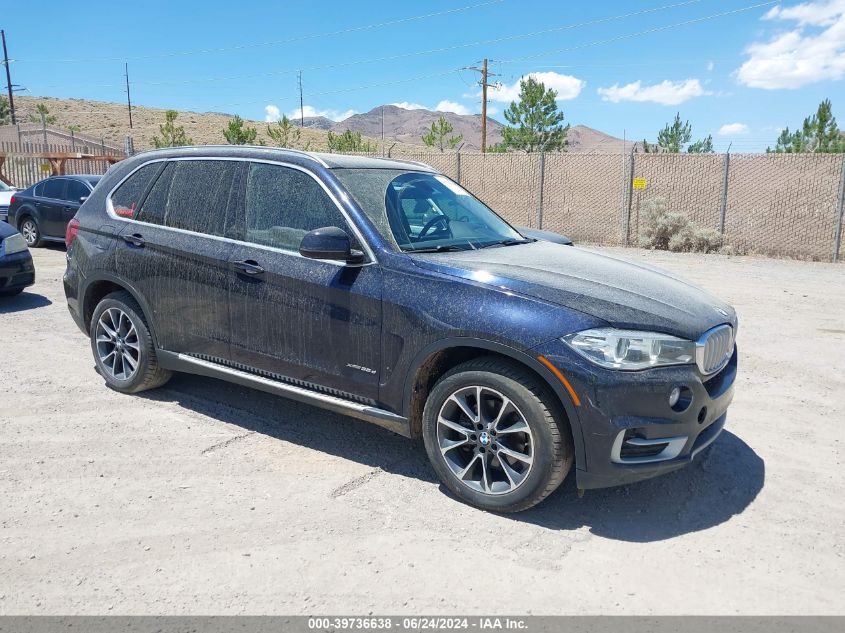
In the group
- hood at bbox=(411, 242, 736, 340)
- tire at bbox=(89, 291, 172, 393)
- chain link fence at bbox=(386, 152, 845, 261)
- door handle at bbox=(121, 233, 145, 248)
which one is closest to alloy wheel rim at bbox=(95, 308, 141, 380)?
tire at bbox=(89, 291, 172, 393)

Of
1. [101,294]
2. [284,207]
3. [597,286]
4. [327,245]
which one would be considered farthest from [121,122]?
[597,286]

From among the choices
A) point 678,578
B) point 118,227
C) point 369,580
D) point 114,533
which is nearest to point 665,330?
point 678,578

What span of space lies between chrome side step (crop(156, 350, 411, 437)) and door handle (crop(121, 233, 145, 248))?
31.3 inches

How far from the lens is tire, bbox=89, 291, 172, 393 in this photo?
530cm

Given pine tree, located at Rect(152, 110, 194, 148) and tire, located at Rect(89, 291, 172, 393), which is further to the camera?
pine tree, located at Rect(152, 110, 194, 148)

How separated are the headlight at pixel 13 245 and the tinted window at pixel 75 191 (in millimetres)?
5361

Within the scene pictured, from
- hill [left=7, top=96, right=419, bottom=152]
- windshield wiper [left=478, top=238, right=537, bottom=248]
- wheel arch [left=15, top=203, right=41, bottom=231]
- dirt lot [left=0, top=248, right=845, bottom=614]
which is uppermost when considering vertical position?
hill [left=7, top=96, right=419, bottom=152]

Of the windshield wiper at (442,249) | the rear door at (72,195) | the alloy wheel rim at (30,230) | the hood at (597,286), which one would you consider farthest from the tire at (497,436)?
the alloy wheel rim at (30,230)

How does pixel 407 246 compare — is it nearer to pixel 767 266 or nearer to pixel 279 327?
pixel 279 327

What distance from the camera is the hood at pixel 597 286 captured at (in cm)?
352

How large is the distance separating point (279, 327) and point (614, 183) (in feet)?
53.9

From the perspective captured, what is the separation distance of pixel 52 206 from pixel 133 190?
10663 millimetres

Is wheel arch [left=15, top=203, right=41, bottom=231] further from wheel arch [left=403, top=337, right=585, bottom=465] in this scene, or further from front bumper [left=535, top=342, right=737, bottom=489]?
front bumper [left=535, top=342, right=737, bottom=489]

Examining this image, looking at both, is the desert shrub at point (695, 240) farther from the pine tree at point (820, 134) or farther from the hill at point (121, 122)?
the hill at point (121, 122)
